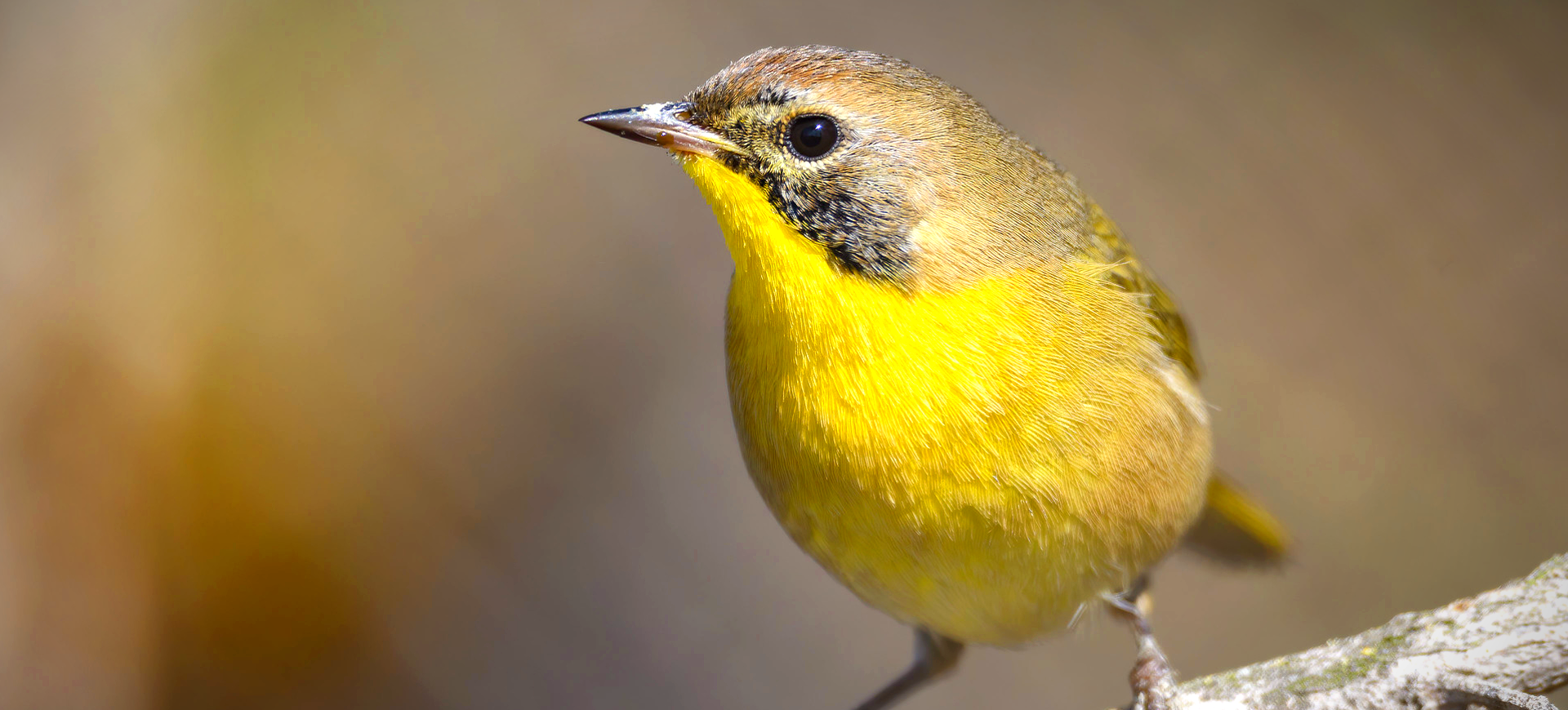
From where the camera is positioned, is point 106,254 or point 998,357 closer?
point 998,357

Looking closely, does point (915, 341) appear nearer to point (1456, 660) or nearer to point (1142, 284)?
point (1142, 284)

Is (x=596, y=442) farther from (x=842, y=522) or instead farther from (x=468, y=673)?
(x=842, y=522)

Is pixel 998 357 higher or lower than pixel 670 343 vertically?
lower

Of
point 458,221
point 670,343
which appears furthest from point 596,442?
point 458,221

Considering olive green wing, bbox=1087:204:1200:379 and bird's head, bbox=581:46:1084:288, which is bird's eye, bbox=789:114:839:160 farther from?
olive green wing, bbox=1087:204:1200:379

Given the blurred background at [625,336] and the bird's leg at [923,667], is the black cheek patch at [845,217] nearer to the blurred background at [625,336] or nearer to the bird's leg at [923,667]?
the bird's leg at [923,667]

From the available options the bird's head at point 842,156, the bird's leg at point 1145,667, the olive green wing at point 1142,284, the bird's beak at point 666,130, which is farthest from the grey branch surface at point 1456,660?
the bird's beak at point 666,130

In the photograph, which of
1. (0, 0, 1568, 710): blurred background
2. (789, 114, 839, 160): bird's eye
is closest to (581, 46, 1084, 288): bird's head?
(789, 114, 839, 160): bird's eye
